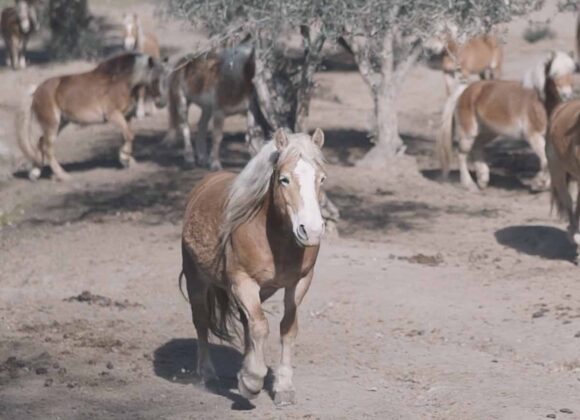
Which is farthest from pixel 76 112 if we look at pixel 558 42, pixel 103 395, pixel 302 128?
pixel 558 42

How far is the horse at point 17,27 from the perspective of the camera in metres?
29.0

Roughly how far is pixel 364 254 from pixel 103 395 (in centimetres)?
521

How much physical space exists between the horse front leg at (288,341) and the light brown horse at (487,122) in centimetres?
991

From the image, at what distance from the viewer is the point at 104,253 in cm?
1377

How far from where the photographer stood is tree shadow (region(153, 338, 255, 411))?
852 cm

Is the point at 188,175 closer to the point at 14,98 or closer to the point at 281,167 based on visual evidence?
the point at 14,98

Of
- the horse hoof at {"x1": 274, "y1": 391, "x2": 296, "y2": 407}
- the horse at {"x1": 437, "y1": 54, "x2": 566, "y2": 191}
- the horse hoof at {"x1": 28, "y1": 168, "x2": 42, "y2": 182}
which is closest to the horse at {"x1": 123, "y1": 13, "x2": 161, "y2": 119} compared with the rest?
the horse hoof at {"x1": 28, "y1": 168, "x2": 42, "y2": 182}

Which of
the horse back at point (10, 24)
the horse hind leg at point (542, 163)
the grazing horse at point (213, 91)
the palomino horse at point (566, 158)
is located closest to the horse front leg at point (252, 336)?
the palomino horse at point (566, 158)

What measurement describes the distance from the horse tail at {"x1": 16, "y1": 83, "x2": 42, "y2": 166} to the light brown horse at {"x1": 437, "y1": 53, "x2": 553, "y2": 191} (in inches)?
230

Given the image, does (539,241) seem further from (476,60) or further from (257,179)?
(476,60)

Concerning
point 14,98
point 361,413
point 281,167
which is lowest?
point 14,98

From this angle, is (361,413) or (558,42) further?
(558,42)

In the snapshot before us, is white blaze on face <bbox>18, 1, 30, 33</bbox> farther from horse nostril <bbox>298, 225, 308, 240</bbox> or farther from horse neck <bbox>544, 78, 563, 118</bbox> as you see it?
horse nostril <bbox>298, 225, 308, 240</bbox>

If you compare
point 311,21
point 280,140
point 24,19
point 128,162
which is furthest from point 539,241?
point 24,19
